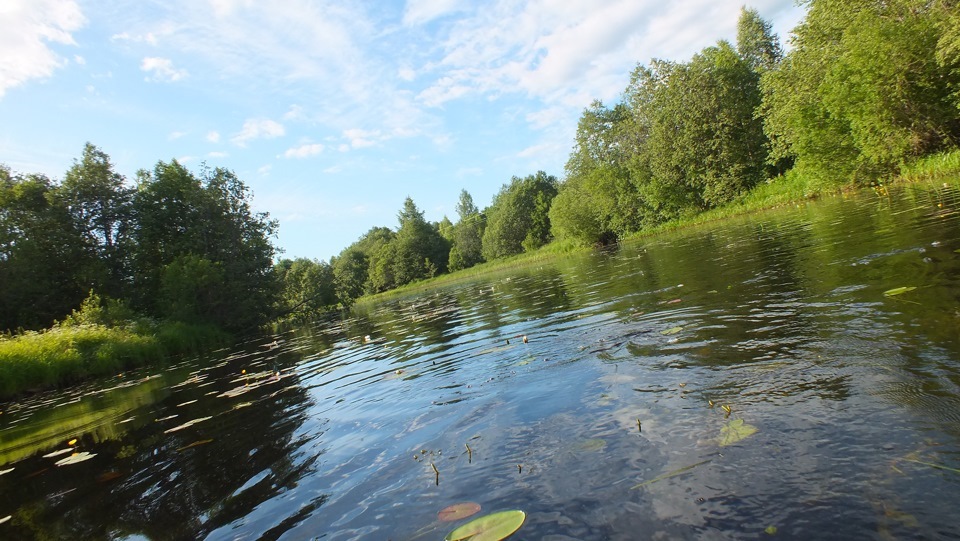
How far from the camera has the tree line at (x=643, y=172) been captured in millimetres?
22375

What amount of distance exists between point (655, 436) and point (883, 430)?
49.3 inches

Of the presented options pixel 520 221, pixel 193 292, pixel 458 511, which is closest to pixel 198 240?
pixel 193 292

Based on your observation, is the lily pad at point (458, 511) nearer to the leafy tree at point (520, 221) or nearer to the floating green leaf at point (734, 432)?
the floating green leaf at point (734, 432)

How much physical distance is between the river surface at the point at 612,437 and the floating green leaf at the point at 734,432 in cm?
2

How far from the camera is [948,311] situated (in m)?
4.24

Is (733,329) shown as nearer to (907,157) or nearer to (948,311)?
(948,311)

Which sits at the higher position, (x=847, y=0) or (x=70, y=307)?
(x=847, y=0)

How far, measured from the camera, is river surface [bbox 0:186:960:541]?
7.97ft

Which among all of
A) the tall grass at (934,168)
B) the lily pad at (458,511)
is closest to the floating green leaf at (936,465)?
the lily pad at (458,511)

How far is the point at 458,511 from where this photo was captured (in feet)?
9.57

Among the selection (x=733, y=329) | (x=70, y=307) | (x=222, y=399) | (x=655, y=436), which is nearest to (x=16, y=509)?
(x=222, y=399)

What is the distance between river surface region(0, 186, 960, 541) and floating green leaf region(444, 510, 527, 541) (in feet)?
0.25

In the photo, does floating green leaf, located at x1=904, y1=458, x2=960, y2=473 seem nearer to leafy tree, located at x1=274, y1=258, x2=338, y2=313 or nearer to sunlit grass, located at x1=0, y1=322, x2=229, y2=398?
sunlit grass, located at x1=0, y1=322, x2=229, y2=398

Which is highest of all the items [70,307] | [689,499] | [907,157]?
[70,307]
